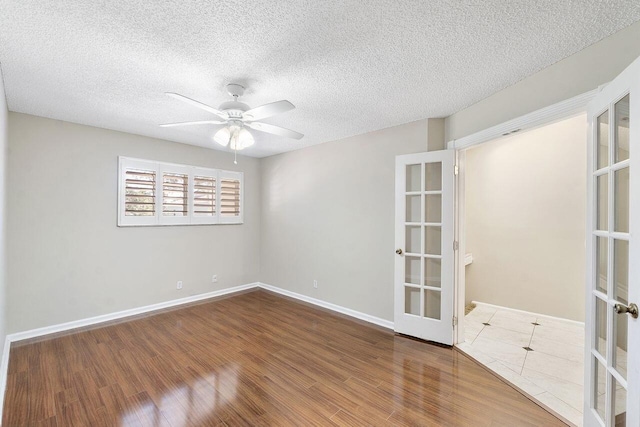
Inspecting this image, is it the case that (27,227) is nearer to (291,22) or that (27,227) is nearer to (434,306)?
(291,22)

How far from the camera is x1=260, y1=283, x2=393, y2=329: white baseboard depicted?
3.56m

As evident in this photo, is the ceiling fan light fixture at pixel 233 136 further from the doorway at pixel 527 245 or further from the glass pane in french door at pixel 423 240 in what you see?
the doorway at pixel 527 245

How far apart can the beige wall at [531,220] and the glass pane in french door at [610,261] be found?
99.7 inches

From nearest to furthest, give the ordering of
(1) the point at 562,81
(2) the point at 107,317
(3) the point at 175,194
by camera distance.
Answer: (1) the point at 562,81, (2) the point at 107,317, (3) the point at 175,194

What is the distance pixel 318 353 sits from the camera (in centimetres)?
283

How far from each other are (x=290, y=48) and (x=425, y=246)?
2.42 meters

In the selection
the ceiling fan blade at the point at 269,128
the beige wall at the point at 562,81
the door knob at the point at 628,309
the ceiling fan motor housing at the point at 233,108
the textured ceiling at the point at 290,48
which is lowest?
the door knob at the point at 628,309

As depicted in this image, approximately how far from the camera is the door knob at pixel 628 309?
1228mm

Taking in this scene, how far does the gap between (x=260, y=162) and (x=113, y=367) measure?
3800 mm

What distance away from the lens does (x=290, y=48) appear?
1830 mm

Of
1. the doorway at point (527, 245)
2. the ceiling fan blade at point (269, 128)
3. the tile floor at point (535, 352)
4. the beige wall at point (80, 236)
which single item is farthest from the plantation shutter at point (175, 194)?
the tile floor at point (535, 352)

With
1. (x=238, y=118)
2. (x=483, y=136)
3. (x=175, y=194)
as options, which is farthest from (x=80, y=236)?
(x=483, y=136)

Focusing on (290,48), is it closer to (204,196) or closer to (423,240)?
(423,240)

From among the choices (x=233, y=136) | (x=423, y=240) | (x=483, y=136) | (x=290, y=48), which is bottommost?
(x=423, y=240)
